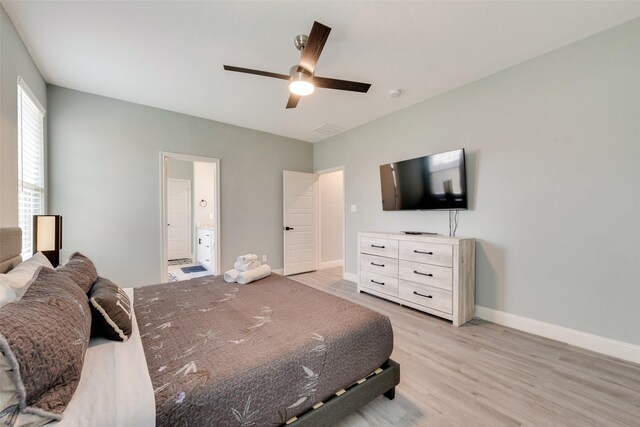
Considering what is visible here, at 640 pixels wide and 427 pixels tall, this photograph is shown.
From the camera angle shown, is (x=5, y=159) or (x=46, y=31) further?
(x=46, y=31)

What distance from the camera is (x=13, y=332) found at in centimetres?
77

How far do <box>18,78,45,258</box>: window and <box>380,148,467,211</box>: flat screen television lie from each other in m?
3.98

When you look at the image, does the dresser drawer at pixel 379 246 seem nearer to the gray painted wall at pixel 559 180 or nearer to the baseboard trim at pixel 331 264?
the gray painted wall at pixel 559 180

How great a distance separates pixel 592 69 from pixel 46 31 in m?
4.70

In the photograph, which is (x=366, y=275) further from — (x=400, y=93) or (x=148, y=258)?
(x=148, y=258)

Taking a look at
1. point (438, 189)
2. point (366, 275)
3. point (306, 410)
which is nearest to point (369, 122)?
point (438, 189)

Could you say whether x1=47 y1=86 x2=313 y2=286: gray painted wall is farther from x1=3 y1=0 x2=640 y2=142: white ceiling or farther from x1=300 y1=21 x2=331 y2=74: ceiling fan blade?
x1=300 y1=21 x2=331 y2=74: ceiling fan blade

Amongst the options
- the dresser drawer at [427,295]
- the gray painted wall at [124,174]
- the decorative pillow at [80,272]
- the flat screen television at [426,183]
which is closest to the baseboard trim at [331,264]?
the gray painted wall at [124,174]

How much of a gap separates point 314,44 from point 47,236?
2842 millimetres

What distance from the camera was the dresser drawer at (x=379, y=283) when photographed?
3.38 metres

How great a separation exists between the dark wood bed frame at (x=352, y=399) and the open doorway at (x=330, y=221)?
380 centimetres

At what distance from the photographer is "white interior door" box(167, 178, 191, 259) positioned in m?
6.57

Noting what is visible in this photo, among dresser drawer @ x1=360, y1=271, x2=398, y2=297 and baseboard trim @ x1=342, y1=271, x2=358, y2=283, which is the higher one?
dresser drawer @ x1=360, y1=271, x2=398, y2=297

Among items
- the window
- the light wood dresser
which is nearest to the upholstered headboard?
the window
